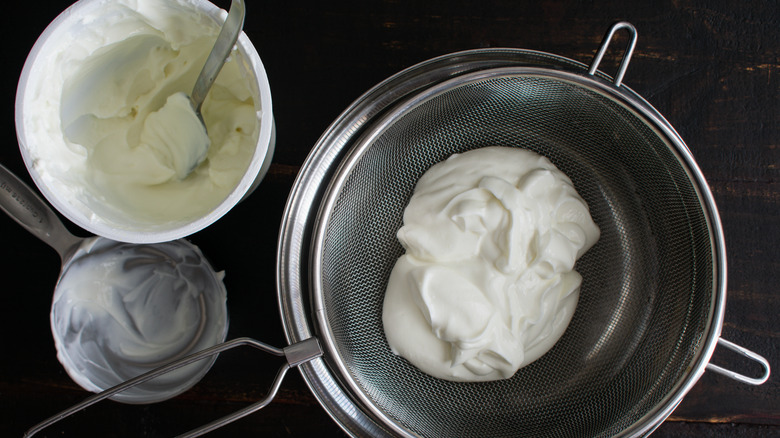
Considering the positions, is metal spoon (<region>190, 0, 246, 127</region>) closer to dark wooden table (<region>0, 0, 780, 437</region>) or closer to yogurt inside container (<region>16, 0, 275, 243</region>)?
yogurt inside container (<region>16, 0, 275, 243</region>)

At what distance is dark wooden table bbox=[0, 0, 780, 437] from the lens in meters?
0.84

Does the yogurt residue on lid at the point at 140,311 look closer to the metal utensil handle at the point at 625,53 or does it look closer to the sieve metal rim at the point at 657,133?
the sieve metal rim at the point at 657,133

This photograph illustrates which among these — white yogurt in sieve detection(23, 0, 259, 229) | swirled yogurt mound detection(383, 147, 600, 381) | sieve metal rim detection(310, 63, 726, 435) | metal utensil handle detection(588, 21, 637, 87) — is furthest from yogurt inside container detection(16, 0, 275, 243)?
metal utensil handle detection(588, 21, 637, 87)

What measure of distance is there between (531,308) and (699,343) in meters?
0.25

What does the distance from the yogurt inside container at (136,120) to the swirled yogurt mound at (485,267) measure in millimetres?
295

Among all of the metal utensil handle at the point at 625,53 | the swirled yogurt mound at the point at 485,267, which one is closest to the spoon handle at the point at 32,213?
the swirled yogurt mound at the point at 485,267

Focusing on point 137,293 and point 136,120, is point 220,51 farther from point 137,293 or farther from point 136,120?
point 137,293

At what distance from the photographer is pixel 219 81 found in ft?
2.30

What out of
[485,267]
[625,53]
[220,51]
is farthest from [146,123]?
[625,53]

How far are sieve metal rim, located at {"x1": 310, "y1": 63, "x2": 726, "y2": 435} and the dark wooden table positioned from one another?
0.53 ft

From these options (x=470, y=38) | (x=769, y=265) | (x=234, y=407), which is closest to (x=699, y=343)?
(x=769, y=265)

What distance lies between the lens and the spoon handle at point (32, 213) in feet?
2.42

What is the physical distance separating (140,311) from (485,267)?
61cm

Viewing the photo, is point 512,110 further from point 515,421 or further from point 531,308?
point 515,421
